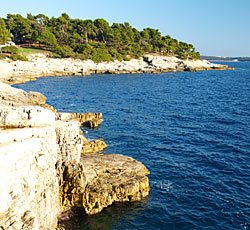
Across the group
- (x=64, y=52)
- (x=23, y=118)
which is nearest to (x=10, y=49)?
(x=64, y=52)

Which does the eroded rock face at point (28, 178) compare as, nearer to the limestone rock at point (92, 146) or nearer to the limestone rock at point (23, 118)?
the limestone rock at point (23, 118)

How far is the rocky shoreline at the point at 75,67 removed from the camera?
8288 centimetres

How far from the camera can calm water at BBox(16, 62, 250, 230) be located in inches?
730

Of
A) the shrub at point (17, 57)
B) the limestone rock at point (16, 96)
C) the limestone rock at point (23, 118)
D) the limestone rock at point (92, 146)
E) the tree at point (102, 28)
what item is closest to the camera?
the limestone rock at point (23, 118)

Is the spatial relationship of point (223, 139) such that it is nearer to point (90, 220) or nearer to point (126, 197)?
point (126, 197)

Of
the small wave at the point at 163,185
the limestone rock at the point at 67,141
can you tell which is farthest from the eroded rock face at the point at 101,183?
the small wave at the point at 163,185

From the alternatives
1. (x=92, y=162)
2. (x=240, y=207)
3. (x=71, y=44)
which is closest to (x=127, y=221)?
(x=92, y=162)

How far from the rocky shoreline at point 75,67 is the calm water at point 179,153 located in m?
28.9

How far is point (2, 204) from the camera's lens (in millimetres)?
11719

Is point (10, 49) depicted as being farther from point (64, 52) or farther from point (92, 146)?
point (92, 146)

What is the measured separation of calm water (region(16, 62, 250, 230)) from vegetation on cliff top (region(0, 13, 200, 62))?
70523mm

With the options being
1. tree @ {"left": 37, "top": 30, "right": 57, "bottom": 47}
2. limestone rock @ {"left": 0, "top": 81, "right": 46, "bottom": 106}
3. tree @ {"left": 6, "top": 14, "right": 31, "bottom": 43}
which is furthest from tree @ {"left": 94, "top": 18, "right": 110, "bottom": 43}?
limestone rock @ {"left": 0, "top": 81, "right": 46, "bottom": 106}

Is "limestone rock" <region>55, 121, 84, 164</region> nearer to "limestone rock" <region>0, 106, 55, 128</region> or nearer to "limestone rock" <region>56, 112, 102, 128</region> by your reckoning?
"limestone rock" <region>0, 106, 55, 128</region>

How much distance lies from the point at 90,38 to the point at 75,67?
60.0m
